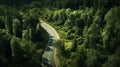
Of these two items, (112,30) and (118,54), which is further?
(112,30)

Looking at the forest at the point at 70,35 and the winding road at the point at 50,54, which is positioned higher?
the forest at the point at 70,35

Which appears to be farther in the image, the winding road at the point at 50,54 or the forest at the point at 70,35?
the winding road at the point at 50,54

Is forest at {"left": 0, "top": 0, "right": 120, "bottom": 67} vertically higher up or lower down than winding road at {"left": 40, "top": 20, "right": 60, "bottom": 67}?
higher up

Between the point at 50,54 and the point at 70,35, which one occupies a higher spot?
the point at 70,35

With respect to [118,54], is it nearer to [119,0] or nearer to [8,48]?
[8,48]

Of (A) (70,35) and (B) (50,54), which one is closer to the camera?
(B) (50,54)

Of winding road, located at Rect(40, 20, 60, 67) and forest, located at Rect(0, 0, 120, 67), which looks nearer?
forest, located at Rect(0, 0, 120, 67)

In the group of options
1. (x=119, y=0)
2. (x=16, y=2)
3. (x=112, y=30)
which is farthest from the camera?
(x=16, y=2)

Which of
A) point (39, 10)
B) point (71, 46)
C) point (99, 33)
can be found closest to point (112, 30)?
point (99, 33)
